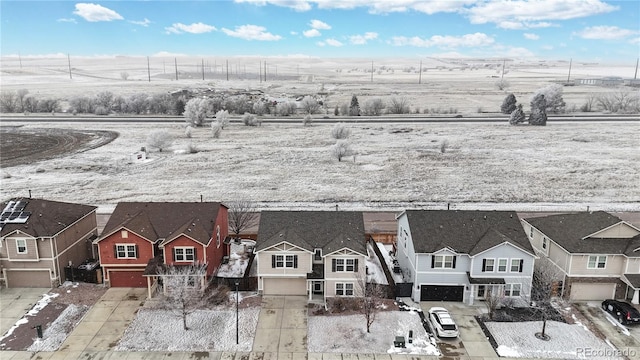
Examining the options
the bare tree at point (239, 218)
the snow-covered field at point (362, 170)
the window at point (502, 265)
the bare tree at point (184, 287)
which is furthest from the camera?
the snow-covered field at point (362, 170)

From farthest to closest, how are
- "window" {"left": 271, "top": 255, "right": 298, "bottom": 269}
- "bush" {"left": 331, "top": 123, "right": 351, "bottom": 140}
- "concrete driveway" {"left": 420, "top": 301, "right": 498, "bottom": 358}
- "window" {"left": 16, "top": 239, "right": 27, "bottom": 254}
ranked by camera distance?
1. "bush" {"left": 331, "top": 123, "right": 351, "bottom": 140}
2. "window" {"left": 16, "top": 239, "right": 27, "bottom": 254}
3. "window" {"left": 271, "top": 255, "right": 298, "bottom": 269}
4. "concrete driveway" {"left": 420, "top": 301, "right": 498, "bottom": 358}

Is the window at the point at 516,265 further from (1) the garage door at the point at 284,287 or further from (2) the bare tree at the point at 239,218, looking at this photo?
(2) the bare tree at the point at 239,218

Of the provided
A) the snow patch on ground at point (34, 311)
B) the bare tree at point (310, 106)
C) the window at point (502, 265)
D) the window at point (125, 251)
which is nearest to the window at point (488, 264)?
the window at point (502, 265)

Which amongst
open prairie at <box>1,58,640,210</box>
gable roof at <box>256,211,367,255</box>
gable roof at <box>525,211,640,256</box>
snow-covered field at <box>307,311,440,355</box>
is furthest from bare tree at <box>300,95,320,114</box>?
snow-covered field at <box>307,311,440,355</box>

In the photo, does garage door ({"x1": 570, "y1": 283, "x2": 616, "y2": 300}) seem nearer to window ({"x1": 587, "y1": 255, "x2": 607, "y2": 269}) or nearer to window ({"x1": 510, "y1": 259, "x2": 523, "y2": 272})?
Answer: window ({"x1": 587, "y1": 255, "x2": 607, "y2": 269})

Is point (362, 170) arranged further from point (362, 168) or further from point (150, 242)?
point (150, 242)
